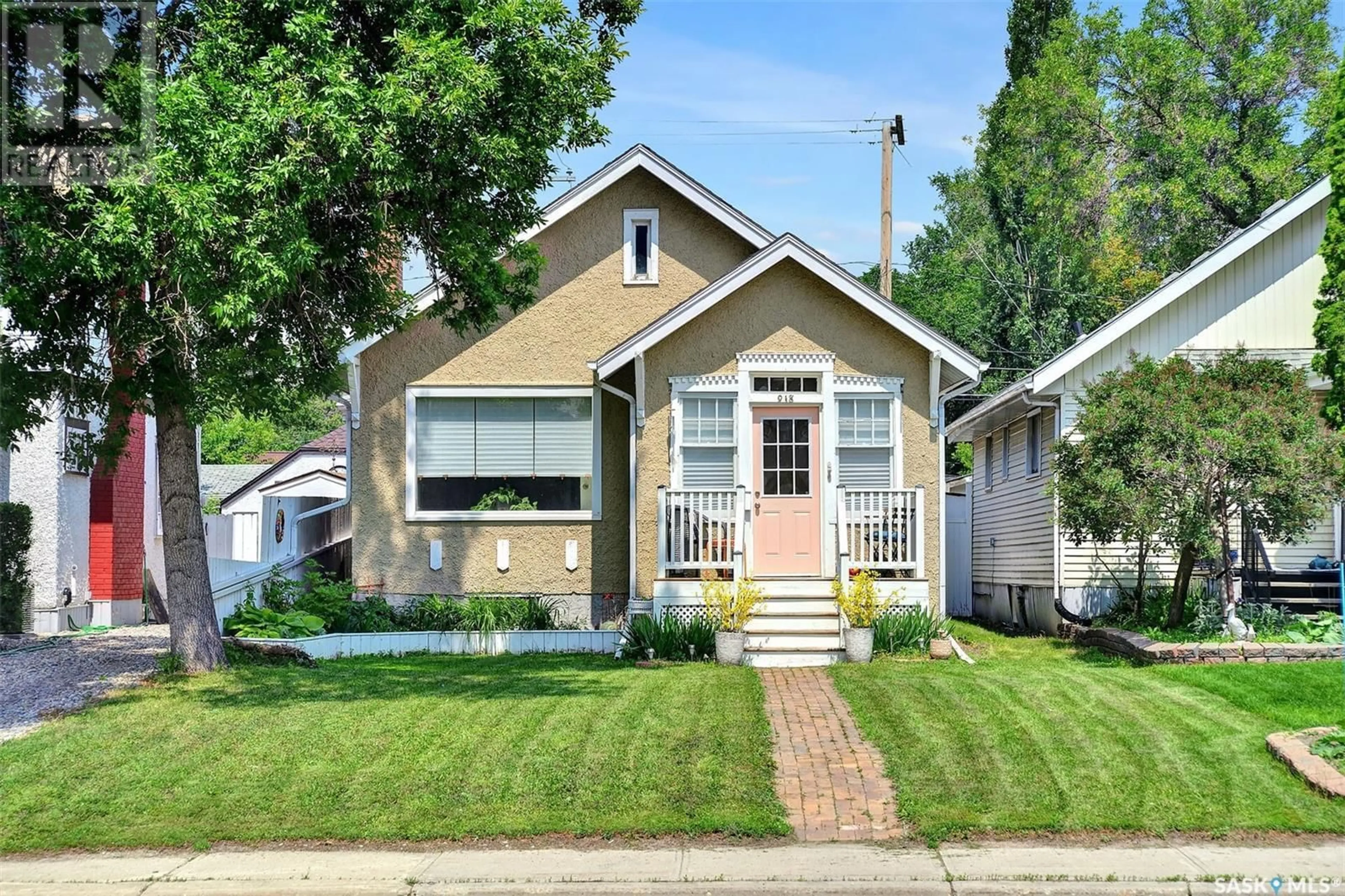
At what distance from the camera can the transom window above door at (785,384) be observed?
55.2 feet

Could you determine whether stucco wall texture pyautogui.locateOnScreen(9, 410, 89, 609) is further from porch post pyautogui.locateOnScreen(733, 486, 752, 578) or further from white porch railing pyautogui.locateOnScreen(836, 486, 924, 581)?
white porch railing pyautogui.locateOnScreen(836, 486, 924, 581)

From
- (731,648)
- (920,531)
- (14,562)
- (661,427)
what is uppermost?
(661,427)

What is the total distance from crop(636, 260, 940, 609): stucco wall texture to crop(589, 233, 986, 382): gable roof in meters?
0.28

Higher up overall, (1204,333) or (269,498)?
(1204,333)

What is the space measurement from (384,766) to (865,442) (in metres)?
9.12

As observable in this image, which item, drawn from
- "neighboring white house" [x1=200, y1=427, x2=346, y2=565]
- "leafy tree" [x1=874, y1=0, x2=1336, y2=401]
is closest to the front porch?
"neighboring white house" [x1=200, y1=427, x2=346, y2=565]

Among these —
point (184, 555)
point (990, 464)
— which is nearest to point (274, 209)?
point (184, 555)

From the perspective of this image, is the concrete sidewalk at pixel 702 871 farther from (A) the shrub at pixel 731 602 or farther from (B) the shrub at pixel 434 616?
(B) the shrub at pixel 434 616

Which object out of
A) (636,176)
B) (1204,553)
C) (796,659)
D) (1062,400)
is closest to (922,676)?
(796,659)

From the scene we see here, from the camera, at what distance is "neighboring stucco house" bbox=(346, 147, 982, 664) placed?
16141mm

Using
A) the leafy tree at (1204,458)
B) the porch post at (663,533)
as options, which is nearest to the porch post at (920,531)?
the leafy tree at (1204,458)

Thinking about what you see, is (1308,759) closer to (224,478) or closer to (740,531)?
(740,531)

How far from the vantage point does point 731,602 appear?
1468 centimetres

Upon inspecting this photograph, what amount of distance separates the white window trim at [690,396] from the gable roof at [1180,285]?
431cm
